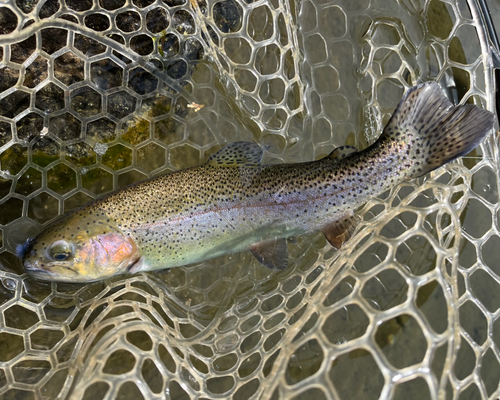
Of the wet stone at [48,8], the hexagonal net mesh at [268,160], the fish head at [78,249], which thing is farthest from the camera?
the wet stone at [48,8]

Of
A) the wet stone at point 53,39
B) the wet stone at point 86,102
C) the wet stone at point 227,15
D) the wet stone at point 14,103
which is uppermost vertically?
the wet stone at point 227,15

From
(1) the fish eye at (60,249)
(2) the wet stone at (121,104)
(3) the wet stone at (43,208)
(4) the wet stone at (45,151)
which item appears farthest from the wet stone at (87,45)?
(1) the fish eye at (60,249)

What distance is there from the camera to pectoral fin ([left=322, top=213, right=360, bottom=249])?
86.0 inches

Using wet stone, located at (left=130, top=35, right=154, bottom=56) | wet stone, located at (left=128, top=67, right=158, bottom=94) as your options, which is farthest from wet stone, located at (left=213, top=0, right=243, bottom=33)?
wet stone, located at (left=128, top=67, right=158, bottom=94)

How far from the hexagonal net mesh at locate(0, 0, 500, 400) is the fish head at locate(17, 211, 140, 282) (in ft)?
1.13

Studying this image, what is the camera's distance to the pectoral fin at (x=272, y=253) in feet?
7.57

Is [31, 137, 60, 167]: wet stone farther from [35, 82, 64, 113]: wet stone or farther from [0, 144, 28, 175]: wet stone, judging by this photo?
[35, 82, 64, 113]: wet stone

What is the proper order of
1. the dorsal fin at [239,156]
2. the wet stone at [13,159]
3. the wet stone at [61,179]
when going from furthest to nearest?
the wet stone at [61,179] → the wet stone at [13,159] → the dorsal fin at [239,156]

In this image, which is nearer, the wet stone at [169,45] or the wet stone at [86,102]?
the wet stone at [86,102]

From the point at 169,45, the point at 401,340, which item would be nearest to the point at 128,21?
the point at 169,45

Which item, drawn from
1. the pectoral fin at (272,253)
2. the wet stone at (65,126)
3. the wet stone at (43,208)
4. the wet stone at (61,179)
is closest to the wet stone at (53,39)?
the wet stone at (65,126)

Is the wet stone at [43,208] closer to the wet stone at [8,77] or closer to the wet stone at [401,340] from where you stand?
the wet stone at [8,77]

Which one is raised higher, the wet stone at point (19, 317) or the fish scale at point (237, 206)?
the fish scale at point (237, 206)

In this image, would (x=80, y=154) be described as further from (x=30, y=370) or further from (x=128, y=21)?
(x=30, y=370)
